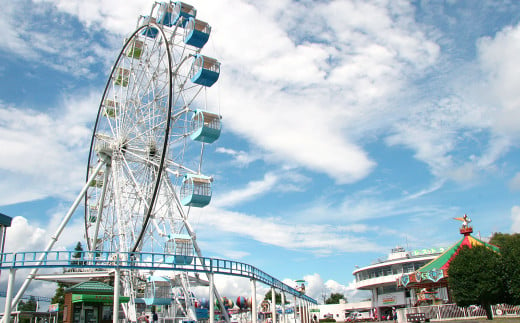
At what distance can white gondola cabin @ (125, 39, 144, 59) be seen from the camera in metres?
35.4

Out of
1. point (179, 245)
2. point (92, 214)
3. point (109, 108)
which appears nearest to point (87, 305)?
point (179, 245)

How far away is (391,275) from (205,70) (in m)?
44.8

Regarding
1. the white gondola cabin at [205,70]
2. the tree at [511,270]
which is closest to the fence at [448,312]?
the tree at [511,270]

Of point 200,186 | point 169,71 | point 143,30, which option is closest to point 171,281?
point 200,186

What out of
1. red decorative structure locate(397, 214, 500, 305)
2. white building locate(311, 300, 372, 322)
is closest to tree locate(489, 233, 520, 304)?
red decorative structure locate(397, 214, 500, 305)

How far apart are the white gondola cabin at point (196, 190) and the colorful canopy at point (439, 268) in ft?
64.6

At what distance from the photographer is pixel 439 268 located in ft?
122

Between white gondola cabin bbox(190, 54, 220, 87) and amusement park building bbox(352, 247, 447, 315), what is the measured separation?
4094 cm

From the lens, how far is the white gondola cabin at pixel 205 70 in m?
31.4

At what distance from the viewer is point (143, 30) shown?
114ft

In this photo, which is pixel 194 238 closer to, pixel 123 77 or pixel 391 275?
pixel 123 77

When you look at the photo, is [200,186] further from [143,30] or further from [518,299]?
[518,299]

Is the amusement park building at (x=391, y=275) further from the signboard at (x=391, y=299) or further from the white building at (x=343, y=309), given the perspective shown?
the white building at (x=343, y=309)

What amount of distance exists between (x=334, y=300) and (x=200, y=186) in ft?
362
